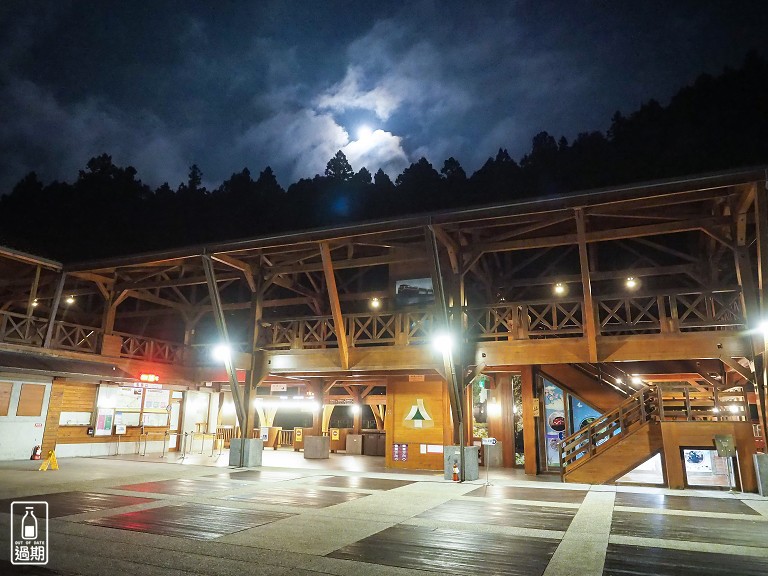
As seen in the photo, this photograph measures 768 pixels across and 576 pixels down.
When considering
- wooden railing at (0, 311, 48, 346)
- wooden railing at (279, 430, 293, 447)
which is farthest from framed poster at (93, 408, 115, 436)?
wooden railing at (279, 430, 293, 447)

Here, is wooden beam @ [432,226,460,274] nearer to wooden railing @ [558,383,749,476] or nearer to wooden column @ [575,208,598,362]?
wooden column @ [575,208,598,362]

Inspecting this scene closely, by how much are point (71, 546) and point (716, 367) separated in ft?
56.3

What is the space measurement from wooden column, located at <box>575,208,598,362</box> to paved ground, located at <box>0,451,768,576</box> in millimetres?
3406

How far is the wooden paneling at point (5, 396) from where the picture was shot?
54.7 feet

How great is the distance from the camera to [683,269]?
48.8 ft

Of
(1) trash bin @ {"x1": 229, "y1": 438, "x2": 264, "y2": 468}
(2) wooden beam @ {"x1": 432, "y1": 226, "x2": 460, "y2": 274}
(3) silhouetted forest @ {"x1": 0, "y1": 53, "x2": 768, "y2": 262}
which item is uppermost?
(3) silhouetted forest @ {"x1": 0, "y1": 53, "x2": 768, "y2": 262}

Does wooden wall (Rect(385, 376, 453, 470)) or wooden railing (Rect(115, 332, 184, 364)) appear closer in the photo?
wooden wall (Rect(385, 376, 453, 470))

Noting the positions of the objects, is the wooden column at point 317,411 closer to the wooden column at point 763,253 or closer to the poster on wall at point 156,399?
the poster on wall at point 156,399

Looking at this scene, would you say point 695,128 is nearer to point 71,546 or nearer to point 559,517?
point 559,517

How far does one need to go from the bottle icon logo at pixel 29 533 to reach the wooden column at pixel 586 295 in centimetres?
1123

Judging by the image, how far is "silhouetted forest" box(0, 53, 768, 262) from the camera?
28.4 metres

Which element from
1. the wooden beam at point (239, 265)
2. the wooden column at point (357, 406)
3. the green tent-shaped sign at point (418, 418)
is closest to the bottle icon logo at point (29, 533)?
the wooden beam at point (239, 265)

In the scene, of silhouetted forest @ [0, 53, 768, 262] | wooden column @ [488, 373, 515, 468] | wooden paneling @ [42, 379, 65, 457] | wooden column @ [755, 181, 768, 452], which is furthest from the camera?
silhouetted forest @ [0, 53, 768, 262]

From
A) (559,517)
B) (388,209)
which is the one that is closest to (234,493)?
(559,517)
